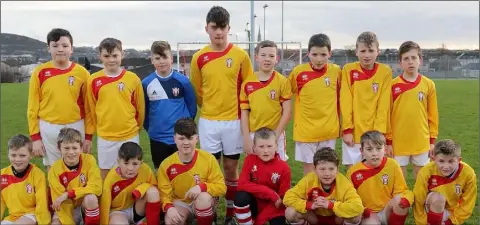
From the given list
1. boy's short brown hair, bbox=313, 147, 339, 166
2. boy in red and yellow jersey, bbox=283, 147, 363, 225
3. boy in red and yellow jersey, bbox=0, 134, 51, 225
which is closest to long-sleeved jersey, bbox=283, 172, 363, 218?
boy in red and yellow jersey, bbox=283, 147, 363, 225

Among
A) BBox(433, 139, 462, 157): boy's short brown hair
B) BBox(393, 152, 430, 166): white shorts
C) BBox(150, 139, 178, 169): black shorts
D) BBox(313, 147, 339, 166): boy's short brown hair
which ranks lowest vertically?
BBox(393, 152, 430, 166): white shorts

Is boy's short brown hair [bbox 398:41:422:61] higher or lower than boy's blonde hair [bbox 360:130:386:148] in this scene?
higher

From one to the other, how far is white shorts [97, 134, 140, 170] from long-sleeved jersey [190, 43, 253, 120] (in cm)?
75

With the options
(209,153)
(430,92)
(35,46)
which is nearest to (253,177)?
(209,153)

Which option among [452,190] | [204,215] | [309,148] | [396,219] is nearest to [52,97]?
[204,215]

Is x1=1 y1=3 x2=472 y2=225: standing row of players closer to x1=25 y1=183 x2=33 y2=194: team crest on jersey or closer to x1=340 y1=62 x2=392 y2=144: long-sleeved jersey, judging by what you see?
x1=340 y1=62 x2=392 y2=144: long-sleeved jersey

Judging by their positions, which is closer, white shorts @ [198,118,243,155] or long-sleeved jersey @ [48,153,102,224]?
long-sleeved jersey @ [48,153,102,224]

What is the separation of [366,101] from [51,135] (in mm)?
2733

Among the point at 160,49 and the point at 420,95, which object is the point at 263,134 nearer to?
the point at 160,49

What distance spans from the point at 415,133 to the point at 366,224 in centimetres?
104

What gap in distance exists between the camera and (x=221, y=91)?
4.49 meters

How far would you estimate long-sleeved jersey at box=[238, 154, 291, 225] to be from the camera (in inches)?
158

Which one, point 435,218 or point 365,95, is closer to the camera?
point 435,218

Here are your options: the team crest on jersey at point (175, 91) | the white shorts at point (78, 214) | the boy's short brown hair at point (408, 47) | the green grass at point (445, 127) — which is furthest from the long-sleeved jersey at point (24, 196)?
the boy's short brown hair at point (408, 47)
